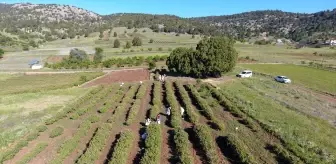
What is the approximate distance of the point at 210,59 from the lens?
202 ft

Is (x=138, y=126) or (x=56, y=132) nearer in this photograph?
(x=56, y=132)

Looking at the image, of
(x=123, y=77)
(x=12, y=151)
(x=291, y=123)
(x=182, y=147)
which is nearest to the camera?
(x=182, y=147)

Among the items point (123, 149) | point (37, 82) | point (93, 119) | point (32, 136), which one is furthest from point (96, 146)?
point (37, 82)

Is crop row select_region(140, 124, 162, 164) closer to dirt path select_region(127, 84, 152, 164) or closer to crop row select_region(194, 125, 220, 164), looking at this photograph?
dirt path select_region(127, 84, 152, 164)

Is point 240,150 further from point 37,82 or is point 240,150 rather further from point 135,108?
point 37,82

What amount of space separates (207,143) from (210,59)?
116 feet

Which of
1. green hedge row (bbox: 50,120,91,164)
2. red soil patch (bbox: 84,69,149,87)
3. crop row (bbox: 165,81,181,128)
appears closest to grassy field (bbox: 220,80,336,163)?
→ crop row (bbox: 165,81,181,128)

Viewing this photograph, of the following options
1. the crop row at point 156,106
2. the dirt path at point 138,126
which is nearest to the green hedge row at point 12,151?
the dirt path at point 138,126

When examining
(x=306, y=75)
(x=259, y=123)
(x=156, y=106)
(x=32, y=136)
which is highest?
(x=156, y=106)

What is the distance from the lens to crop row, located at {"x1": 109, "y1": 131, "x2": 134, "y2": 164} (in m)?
24.6

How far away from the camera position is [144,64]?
94000 millimetres

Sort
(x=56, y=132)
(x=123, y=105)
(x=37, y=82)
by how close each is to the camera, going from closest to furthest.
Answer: (x=56, y=132)
(x=123, y=105)
(x=37, y=82)

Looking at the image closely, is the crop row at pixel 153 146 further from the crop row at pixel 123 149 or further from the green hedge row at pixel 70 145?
the green hedge row at pixel 70 145

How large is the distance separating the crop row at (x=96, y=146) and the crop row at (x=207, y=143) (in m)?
8.64
